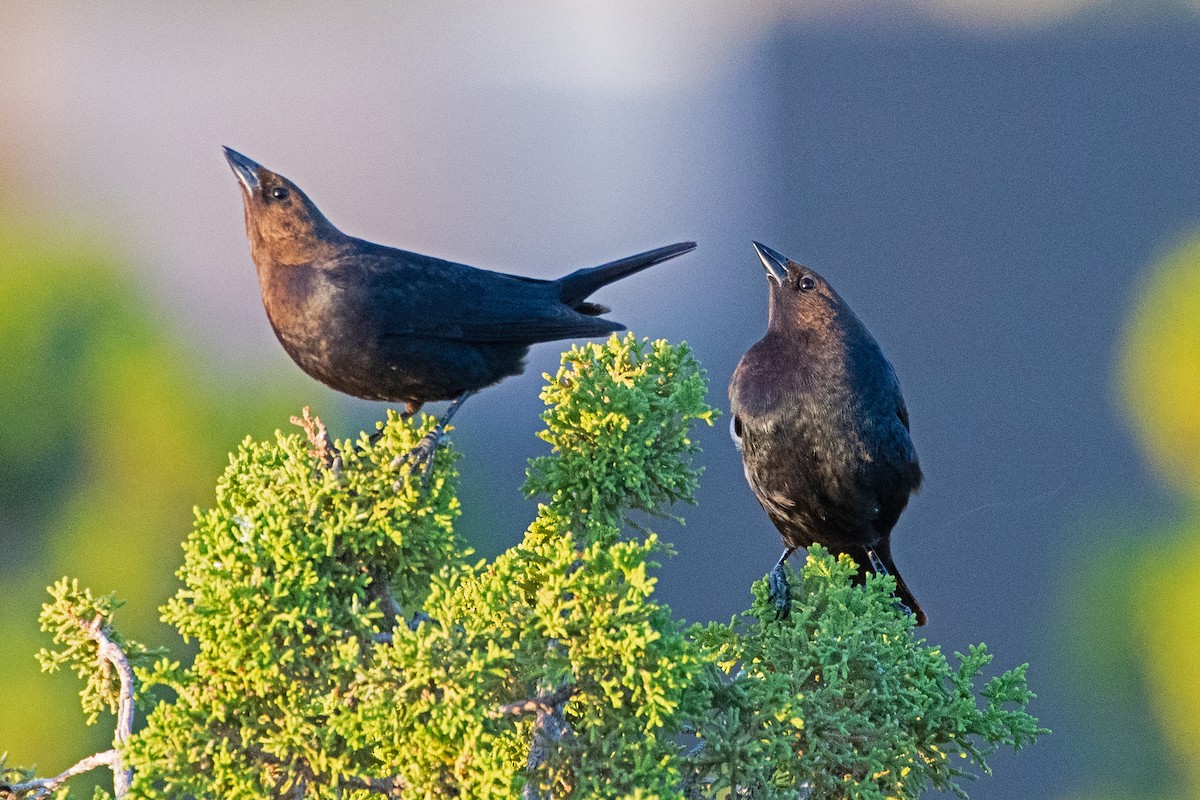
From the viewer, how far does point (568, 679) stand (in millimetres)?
1456

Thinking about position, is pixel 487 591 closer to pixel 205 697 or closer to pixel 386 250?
pixel 205 697

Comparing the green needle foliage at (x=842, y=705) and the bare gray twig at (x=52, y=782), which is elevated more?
the green needle foliage at (x=842, y=705)

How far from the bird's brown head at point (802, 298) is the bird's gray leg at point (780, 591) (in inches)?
19.6

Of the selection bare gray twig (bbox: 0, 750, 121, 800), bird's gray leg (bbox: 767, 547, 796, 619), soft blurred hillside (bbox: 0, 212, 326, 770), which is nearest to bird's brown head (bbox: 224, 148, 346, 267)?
bare gray twig (bbox: 0, 750, 121, 800)

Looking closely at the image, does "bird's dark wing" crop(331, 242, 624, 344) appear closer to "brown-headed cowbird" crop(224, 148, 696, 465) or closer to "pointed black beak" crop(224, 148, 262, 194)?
"brown-headed cowbird" crop(224, 148, 696, 465)

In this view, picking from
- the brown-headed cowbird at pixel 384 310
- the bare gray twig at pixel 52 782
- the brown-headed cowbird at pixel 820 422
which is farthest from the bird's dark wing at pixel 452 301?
the bare gray twig at pixel 52 782

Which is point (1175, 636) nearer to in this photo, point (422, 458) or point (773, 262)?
point (773, 262)

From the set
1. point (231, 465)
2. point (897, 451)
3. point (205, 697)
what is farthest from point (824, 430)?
point (205, 697)

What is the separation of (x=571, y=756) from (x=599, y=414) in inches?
19.6

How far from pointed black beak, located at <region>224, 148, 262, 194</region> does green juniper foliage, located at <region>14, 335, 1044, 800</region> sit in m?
0.51

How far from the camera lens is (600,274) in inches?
84.1

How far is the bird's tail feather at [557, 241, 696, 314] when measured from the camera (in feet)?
6.89

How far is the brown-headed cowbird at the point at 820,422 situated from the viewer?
2225mm

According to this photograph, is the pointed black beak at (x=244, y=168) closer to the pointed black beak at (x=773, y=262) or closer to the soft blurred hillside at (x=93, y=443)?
the pointed black beak at (x=773, y=262)
